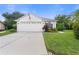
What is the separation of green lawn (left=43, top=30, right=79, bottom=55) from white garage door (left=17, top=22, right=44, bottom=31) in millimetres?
307

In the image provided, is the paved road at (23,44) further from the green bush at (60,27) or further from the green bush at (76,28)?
the green bush at (76,28)

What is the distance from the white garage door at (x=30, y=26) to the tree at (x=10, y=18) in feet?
0.61

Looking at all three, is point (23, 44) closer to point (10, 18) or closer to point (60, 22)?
point (10, 18)

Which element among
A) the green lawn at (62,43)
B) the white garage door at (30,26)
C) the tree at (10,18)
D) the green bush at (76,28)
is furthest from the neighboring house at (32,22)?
the green bush at (76,28)

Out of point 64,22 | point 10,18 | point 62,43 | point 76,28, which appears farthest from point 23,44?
point 76,28

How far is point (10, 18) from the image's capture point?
5.52 metres

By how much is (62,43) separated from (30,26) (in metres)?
0.88

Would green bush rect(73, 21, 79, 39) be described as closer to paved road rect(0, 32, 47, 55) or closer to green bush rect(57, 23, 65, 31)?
green bush rect(57, 23, 65, 31)

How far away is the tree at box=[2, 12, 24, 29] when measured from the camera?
5465mm

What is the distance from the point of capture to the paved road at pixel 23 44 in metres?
5.40

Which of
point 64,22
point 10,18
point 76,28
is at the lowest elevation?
point 76,28
